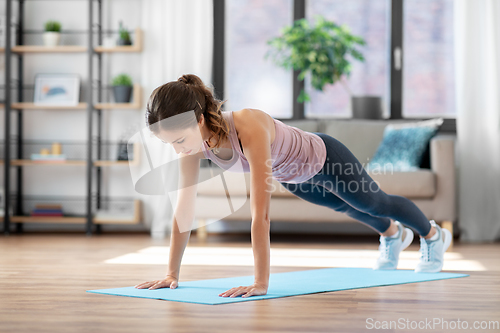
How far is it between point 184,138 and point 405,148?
224cm

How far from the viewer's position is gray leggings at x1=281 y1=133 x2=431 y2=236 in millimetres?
1839

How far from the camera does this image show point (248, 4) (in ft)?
14.1

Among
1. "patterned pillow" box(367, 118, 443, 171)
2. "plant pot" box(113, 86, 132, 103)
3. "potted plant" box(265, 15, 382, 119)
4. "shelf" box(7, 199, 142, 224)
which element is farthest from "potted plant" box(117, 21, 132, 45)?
"patterned pillow" box(367, 118, 443, 171)

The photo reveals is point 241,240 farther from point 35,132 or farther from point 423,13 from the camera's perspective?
point 423,13

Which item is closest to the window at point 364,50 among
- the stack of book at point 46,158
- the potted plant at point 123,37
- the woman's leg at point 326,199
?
the potted plant at point 123,37

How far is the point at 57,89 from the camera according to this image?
4152 mm

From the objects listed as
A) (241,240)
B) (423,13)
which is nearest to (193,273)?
(241,240)

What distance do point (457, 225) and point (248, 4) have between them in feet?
7.46

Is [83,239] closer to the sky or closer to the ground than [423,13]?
closer to the ground

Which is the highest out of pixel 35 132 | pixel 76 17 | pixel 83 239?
pixel 76 17

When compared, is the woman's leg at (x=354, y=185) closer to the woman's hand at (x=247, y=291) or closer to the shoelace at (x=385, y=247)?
the shoelace at (x=385, y=247)

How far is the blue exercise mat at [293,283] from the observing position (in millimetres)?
1556

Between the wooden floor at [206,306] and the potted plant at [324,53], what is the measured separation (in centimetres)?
147

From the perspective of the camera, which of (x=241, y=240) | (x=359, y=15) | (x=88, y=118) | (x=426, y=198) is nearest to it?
(x=426, y=198)
